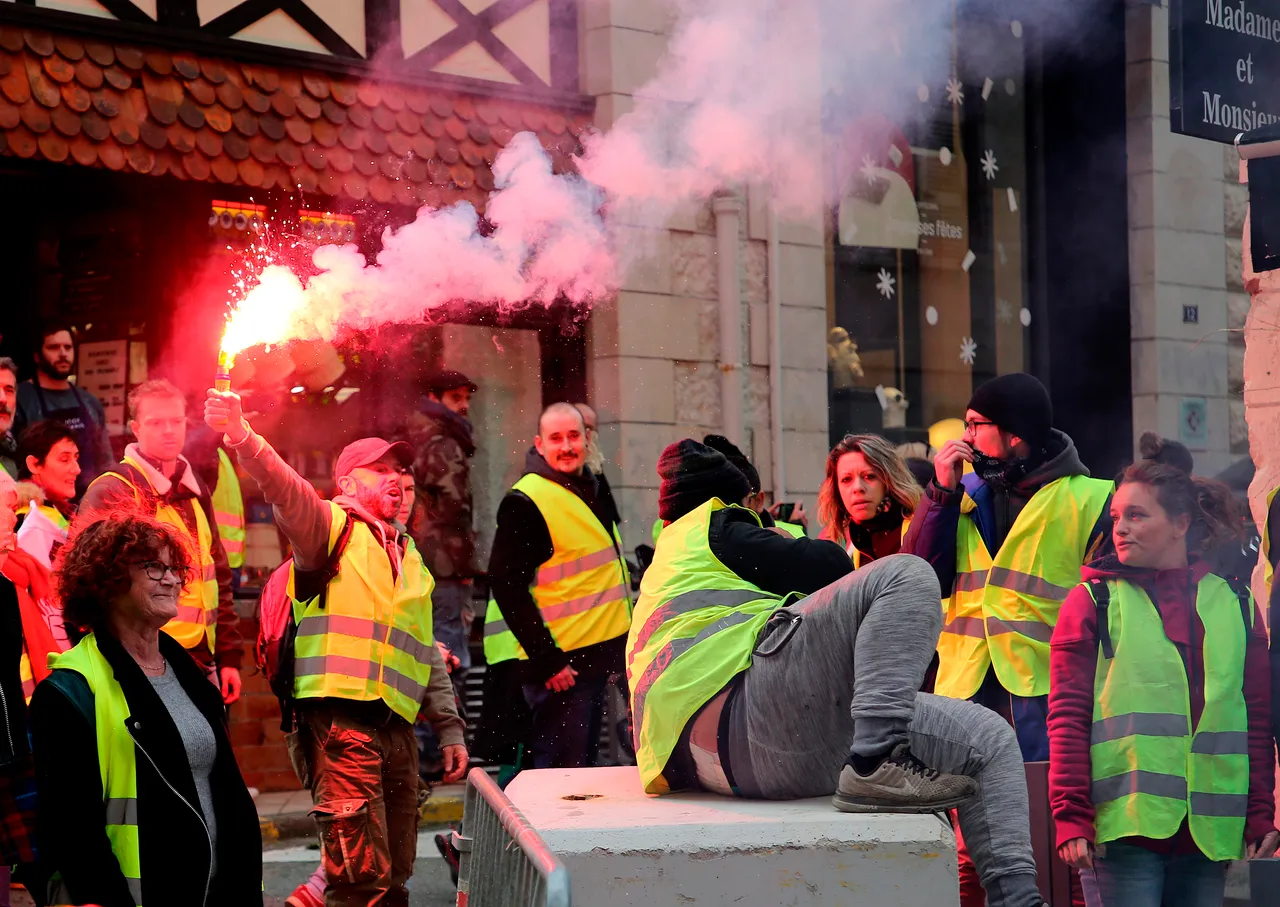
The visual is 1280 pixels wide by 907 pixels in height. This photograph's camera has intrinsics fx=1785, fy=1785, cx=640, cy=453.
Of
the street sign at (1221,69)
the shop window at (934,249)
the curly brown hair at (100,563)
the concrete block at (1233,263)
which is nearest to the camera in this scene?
the curly brown hair at (100,563)

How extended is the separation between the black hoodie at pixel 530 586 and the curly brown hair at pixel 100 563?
299 centimetres

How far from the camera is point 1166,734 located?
4816 mm

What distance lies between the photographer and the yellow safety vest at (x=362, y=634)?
19.5ft

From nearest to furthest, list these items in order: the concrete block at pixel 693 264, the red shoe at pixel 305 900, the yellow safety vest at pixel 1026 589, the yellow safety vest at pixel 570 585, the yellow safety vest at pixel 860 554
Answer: the yellow safety vest at pixel 1026 589, the red shoe at pixel 305 900, the yellow safety vest at pixel 860 554, the yellow safety vest at pixel 570 585, the concrete block at pixel 693 264

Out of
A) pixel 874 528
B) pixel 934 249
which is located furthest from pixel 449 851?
pixel 934 249

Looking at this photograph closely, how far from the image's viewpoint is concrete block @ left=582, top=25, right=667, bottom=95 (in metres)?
10.7

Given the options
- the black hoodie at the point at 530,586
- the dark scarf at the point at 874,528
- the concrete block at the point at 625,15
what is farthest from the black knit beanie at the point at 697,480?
the concrete block at the point at 625,15

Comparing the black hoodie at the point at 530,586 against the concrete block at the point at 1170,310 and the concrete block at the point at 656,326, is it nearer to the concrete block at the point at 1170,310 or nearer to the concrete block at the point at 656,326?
the concrete block at the point at 656,326

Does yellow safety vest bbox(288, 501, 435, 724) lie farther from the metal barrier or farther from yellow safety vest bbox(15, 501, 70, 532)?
yellow safety vest bbox(15, 501, 70, 532)

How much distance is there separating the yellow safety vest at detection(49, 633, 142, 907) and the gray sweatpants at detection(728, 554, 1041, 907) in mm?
1403

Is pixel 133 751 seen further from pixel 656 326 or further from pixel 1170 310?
pixel 1170 310

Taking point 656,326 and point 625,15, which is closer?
point 625,15

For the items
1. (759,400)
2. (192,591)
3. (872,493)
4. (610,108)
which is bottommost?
(192,591)

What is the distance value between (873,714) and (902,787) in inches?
6.9
